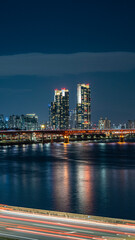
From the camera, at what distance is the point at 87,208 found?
23.7 metres

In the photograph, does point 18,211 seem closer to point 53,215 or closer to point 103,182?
point 53,215

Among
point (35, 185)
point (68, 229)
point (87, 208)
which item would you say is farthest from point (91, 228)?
point (35, 185)

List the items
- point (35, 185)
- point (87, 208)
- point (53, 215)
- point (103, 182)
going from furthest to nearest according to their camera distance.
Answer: point (103, 182) < point (35, 185) < point (87, 208) < point (53, 215)

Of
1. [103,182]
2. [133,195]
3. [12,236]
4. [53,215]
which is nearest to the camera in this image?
[12,236]

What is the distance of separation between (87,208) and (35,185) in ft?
42.8

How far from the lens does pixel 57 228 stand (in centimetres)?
1431

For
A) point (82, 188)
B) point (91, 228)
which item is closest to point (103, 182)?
point (82, 188)

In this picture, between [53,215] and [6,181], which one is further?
[6,181]

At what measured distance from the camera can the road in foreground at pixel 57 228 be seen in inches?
514

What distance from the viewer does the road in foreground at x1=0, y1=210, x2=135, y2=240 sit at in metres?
13.1

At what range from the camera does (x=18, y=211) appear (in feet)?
58.1

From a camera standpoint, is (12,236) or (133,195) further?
(133,195)

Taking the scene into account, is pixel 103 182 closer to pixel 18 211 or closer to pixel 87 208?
pixel 87 208

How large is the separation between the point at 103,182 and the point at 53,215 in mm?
22119
